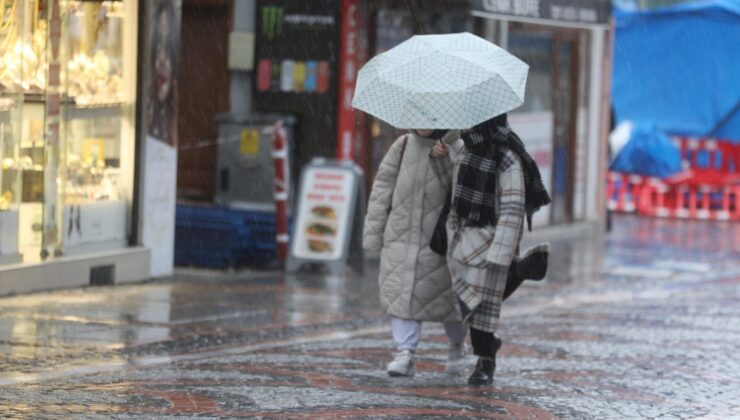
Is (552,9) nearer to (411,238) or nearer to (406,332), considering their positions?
(411,238)

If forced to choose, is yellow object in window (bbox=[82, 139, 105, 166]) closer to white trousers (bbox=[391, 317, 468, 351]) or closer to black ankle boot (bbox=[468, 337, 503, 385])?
white trousers (bbox=[391, 317, 468, 351])

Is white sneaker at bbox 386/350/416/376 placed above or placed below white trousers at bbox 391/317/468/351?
below

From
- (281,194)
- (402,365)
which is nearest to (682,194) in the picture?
(281,194)

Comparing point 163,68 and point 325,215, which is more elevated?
point 163,68

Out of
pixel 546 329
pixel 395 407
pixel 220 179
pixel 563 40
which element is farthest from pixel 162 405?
pixel 563 40

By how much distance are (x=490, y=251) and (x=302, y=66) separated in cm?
885

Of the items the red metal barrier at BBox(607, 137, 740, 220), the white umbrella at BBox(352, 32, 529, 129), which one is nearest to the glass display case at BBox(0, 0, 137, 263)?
the white umbrella at BBox(352, 32, 529, 129)

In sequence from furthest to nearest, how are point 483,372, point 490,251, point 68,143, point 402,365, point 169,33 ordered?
point 169,33 < point 68,143 < point 402,365 < point 483,372 < point 490,251

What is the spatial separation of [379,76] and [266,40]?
889 centimetres

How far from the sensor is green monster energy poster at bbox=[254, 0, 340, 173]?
57.4ft

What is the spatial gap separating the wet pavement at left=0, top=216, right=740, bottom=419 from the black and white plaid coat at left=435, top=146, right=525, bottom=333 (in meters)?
0.50

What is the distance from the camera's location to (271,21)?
1780cm

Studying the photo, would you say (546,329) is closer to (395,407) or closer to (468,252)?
(468,252)

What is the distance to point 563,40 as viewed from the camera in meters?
21.2
